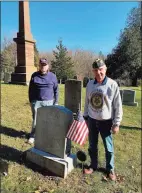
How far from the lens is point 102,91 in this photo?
3.73 m

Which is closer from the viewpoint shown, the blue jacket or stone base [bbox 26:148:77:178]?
stone base [bbox 26:148:77:178]

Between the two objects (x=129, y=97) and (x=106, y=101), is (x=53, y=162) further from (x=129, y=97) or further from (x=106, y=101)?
(x=129, y=97)

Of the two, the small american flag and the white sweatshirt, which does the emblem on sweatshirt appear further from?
the small american flag

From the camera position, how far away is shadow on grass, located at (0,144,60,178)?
4.29 m

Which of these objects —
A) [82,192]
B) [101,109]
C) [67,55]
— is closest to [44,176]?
[82,192]

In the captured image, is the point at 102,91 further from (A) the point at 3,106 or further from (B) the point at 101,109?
(A) the point at 3,106

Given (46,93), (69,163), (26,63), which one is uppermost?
(26,63)

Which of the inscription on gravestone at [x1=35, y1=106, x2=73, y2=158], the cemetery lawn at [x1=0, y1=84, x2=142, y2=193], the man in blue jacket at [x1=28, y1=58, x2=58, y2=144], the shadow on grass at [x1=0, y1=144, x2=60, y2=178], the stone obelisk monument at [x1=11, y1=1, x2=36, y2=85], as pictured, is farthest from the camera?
the stone obelisk monument at [x1=11, y1=1, x2=36, y2=85]

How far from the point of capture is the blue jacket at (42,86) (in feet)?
17.0

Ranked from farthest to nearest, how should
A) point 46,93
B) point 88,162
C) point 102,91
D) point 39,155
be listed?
point 46,93, point 88,162, point 39,155, point 102,91

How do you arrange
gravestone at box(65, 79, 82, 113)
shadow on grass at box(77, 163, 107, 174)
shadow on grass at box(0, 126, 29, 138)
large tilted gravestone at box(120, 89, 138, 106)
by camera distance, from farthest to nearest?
large tilted gravestone at box(120, 89, 138, 106)
shadow on grass at box(0, 126, 29, 138)
gravestone at box(65, 79, 82, 113)
shadow on grass at box(77, 163, 107, 174)

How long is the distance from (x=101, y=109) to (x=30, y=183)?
68.1 inches

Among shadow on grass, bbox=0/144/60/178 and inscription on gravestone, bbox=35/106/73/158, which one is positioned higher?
inscription on gravestone, bbox=35/106/73/158

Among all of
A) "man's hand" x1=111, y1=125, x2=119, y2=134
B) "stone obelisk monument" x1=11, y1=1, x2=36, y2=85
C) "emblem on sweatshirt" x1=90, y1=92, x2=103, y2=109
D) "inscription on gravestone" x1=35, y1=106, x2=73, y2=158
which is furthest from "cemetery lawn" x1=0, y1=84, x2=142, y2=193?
"stone obelisk monument" x1=11, y1=1, x2=36, y2=85
